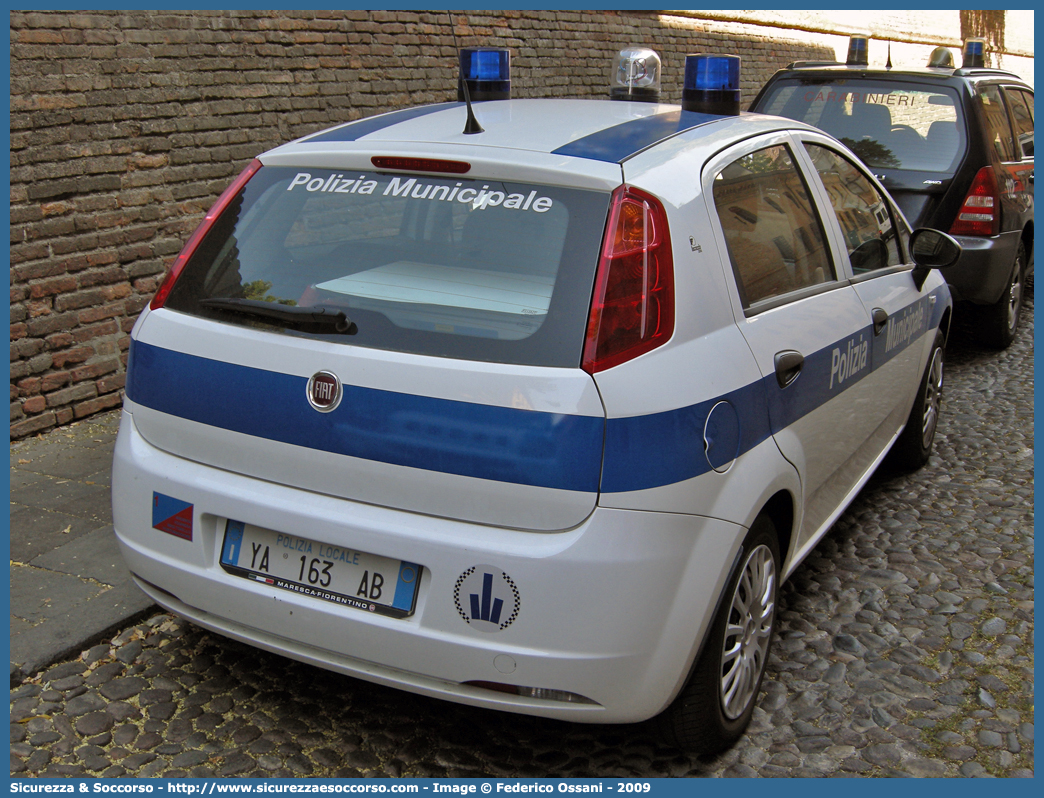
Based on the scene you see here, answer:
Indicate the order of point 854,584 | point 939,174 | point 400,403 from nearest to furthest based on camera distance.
→ point 400,403 → point 854,584 → point 939,174

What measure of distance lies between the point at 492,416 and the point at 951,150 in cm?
540

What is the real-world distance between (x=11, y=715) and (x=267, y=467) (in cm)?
120

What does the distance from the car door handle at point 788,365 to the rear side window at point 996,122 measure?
4.56 metres

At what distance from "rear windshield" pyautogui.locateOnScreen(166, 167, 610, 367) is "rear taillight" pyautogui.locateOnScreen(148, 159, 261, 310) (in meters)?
0.03

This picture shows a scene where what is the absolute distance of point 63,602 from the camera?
3.56m

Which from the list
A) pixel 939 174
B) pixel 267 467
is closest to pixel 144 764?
pixel 267 467

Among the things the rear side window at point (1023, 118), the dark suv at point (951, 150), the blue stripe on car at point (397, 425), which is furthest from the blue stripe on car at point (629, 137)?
the rear side window at point (1023, 118)

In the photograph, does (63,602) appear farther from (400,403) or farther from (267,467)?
(400,403)

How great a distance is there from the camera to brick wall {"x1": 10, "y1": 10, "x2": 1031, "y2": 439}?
512 centimetres

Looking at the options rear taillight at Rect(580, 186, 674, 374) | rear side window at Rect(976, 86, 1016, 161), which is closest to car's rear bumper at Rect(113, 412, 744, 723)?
rear taillight at Rect(580, 186, 674, 374)

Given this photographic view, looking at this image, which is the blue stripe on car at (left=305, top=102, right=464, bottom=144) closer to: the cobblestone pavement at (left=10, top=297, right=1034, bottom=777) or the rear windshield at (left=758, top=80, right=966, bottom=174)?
the cobblestone pavement at (left=10, top=297, right=1034, bottom=777)

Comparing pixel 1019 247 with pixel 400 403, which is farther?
pixel 1019 247

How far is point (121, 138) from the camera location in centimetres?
557

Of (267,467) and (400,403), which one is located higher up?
(400,403)
